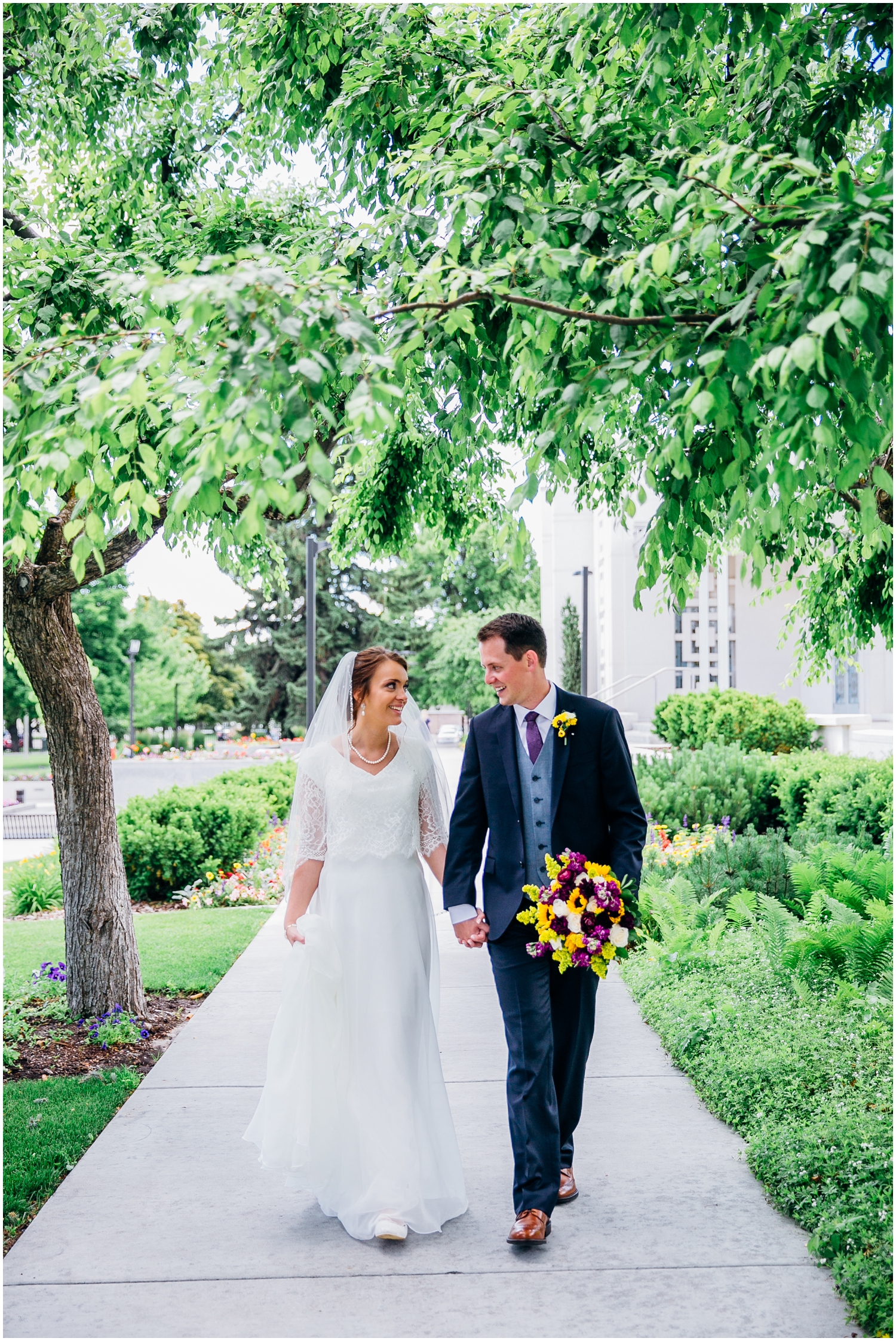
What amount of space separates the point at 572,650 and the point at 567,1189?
45872 mm

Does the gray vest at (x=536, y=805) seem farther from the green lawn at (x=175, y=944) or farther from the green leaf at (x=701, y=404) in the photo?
the green lawn at (x=175, y=944)

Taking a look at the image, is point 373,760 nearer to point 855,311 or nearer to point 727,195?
point 727,195

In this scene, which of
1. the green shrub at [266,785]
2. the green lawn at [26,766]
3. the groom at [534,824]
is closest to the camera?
the groom at [534,824]

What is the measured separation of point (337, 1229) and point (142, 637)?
149ft

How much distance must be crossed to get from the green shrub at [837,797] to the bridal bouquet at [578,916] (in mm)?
6545

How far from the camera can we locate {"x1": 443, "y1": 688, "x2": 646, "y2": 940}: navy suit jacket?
4168mm

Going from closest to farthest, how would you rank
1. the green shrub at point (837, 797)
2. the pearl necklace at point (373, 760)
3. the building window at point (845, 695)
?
the pearl necklace at point (373, 760) < the green shrub at point (837, 797) < the building window at point (845, 695)

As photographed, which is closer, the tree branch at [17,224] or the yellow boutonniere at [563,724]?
the yellow boutonniere at [563,724]

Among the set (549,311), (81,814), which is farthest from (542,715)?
(81,814)

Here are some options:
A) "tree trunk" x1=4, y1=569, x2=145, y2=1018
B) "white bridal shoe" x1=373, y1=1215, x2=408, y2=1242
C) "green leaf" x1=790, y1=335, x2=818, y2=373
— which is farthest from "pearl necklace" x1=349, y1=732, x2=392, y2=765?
"tree trunk" x1=4, y1=569, x2=145, y2=1018

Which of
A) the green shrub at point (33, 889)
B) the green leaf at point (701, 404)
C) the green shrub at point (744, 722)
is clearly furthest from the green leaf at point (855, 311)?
the green shrub at point (744, 722)

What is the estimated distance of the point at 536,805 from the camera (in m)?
4.21

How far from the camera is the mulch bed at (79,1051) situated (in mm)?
6160

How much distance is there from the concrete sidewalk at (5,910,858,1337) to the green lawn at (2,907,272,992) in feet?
9.24
